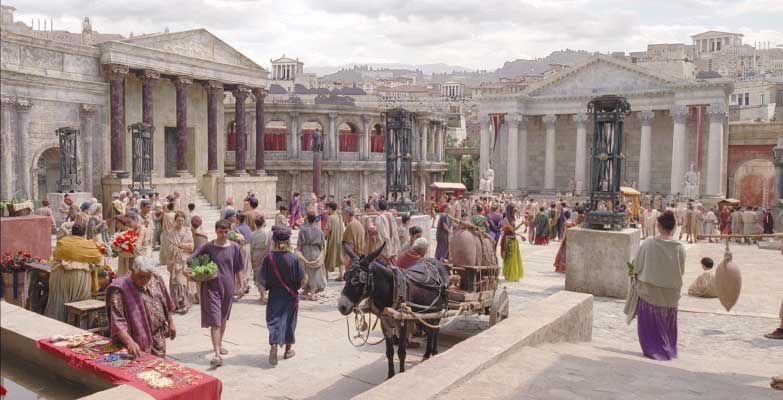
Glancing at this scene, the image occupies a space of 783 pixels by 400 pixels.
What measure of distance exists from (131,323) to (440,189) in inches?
1350

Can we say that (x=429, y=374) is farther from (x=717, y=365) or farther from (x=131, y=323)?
(x=717, y=365)

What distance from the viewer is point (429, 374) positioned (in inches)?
198

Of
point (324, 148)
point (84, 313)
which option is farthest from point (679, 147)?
point (84, 313)

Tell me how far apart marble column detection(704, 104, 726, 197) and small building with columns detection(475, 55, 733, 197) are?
0.06 meters

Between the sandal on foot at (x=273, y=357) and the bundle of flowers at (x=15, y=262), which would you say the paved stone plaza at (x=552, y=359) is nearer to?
the sandal on foot at (x=273, y=357)

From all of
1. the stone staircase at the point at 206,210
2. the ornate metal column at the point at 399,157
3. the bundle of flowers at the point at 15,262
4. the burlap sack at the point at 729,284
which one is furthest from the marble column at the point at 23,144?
the burlap sack at the point at 729,284

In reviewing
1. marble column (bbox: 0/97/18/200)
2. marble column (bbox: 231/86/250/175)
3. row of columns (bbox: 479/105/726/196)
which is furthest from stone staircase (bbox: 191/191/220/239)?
row of columns (bbox: 479/105/726/196)

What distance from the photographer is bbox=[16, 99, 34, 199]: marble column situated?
21469 millimetres

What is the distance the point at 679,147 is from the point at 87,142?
33877 millimetres

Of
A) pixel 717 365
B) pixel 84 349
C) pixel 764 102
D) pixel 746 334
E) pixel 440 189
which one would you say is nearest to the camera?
pixel 84 349

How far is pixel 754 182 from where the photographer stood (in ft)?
154

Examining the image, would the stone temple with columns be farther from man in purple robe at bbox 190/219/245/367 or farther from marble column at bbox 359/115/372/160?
man in purple robe at bbox 190/219/245/367

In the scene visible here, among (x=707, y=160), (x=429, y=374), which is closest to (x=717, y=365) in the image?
(x=429, y=374)

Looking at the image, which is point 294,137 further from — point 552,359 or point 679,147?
point 552,359
